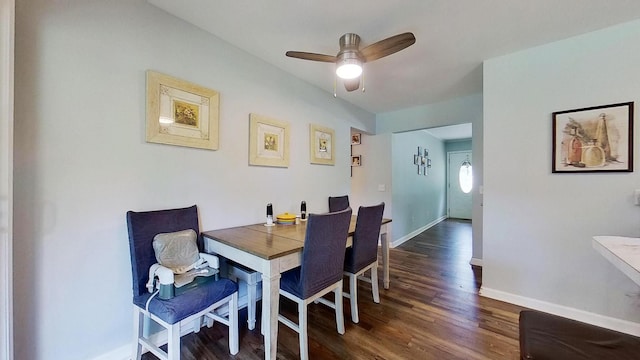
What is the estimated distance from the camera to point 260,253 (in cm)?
142

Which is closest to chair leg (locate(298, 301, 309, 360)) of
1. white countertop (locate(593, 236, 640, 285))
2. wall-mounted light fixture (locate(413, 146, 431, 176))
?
white countertop (locate(593, 236, 640, 285))

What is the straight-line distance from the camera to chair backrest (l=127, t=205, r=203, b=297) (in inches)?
59.1

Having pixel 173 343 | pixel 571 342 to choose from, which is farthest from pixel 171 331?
pixel 571 342

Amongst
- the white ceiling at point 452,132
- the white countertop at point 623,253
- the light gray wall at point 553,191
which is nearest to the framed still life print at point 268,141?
the light gray wall at point 553,191

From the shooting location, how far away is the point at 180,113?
6.00ft

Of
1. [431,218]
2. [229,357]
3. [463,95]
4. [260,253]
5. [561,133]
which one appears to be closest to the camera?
[260,253]

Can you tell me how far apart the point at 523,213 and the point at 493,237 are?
36 centimetres

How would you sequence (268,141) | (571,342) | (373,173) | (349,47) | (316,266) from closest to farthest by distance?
1. (571,342)
2. (316,266)
3. (349,47)
4. (268,141)
5. (373,173)

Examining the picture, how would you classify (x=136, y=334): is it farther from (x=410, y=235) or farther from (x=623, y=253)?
(x=410, y=235)

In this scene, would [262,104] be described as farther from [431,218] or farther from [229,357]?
[431,218]

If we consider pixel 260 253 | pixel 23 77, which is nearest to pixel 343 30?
pixel 260 253

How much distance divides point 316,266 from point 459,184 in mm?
6971

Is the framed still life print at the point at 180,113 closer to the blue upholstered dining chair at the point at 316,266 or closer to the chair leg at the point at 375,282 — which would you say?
the blue upholstered dining chair at the point at 316,266

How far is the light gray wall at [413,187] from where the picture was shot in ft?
14.3
